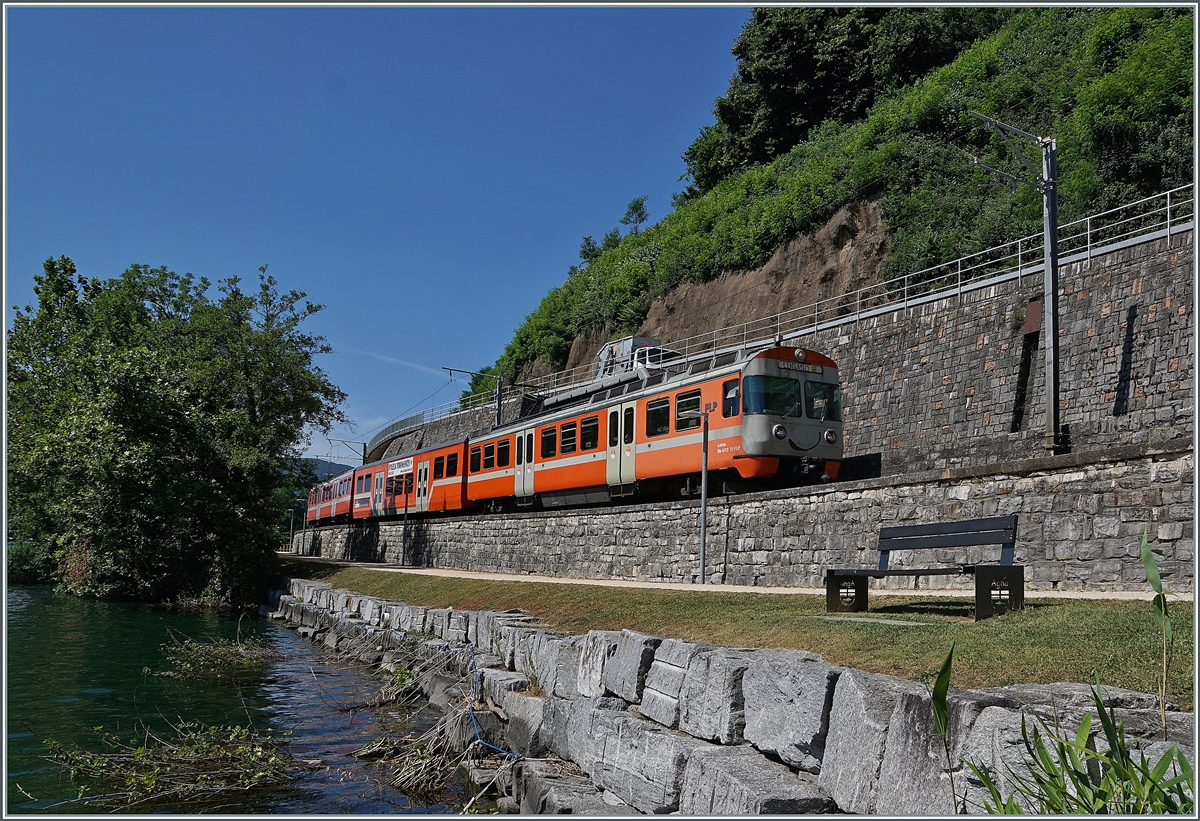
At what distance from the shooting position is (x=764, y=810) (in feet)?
14.0

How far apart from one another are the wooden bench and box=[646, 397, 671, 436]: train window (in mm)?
8683

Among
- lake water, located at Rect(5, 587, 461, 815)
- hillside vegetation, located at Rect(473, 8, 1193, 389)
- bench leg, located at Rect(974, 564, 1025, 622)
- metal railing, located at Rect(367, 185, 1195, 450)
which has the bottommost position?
lake water, located at Rect(5, 587, 461, 815)

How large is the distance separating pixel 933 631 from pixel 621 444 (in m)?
13.2

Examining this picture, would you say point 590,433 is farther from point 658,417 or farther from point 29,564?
point 29,564

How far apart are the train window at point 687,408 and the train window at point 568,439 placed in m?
4.25

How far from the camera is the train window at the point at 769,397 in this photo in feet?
54.7

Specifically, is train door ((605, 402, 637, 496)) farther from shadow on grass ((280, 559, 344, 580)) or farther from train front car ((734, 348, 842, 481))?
shadow on grass ((280, 559, 344, 580))

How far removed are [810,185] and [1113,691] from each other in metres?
32.9

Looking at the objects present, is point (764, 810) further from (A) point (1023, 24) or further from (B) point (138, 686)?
(A) point (1023, 24)

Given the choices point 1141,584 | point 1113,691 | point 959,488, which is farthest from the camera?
point 959,488

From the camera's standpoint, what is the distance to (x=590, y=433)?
70.0 feet

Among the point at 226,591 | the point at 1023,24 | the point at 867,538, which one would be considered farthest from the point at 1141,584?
the point at 1023,24

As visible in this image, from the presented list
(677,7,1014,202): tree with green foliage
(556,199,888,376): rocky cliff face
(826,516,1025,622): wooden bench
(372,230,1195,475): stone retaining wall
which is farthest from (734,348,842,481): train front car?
(677,7,1014,202): tree with green foliage

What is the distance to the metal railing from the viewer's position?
19.4 metres
